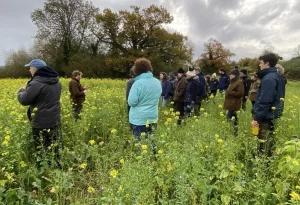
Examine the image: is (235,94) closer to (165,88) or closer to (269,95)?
(269,95)

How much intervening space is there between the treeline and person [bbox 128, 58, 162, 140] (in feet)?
89.1

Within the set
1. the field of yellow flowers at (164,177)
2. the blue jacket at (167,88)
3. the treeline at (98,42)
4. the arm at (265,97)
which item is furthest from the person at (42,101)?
the treeline at (98,42)

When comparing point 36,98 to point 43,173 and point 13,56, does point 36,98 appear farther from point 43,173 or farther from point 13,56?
point 13,56

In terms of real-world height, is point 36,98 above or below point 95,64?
below

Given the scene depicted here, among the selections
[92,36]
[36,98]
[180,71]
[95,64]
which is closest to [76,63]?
[95,64]

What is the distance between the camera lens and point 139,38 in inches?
1330

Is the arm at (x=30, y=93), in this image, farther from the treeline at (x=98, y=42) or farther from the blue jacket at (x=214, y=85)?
the treeline at (x=98, y=42)

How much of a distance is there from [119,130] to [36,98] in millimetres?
2234

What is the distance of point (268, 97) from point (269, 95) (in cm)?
3

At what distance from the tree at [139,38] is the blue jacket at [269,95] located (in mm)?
28399

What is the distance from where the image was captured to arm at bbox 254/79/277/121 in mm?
3736

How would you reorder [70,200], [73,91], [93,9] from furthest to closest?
[93,9]
[73,91]
[70,200]

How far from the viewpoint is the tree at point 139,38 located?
32250 mm

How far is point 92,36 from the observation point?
3266cm
